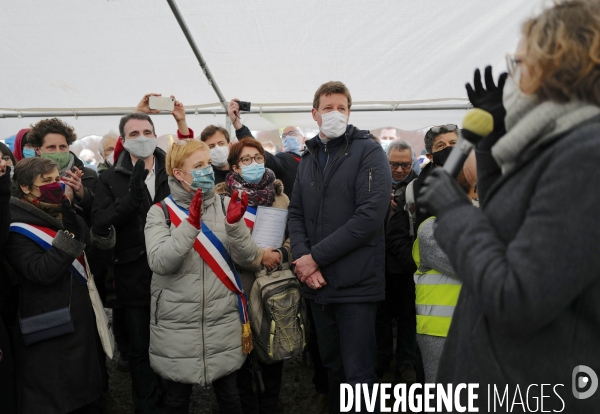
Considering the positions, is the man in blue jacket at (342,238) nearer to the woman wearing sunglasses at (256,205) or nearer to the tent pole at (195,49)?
the woman wearing sunglasses at (256,205)

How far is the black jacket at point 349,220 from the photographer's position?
8.93 ft

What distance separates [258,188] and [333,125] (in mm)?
734

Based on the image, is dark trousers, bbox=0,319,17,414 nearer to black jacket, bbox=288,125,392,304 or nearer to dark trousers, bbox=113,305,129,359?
dark trousers, bbox=113,305,129,359

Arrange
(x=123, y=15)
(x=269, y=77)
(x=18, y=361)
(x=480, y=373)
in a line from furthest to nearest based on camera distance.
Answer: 1. (x=269, y=77)
2. (x=123, y=15)
3. (x=18, y=361)
4. (x=480, y=373)

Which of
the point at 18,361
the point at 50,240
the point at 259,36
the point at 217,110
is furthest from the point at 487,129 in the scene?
the point at 217,110

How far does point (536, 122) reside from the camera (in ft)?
3.57

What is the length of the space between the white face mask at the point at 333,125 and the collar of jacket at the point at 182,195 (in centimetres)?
83

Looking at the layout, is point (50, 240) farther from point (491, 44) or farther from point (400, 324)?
point (491, 44)

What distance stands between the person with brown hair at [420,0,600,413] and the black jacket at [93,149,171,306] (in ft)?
8.02

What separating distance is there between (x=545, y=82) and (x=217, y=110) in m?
5.23

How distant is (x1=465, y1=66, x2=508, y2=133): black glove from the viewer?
1345mm

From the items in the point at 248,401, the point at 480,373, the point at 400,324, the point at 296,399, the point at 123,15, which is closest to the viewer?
the point at 480,373

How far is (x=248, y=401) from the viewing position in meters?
3.13

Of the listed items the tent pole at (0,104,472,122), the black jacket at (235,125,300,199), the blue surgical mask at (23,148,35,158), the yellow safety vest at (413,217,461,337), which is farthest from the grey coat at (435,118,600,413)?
the tent pole at (0,104,472,122)
